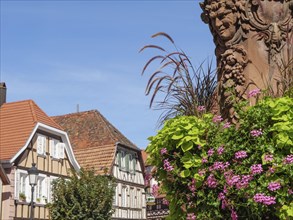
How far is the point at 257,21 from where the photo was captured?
17.7 ft

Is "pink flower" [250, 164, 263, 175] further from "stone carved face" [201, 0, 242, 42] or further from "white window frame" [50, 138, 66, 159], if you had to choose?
"white window frame" [50, 138, 66, 159]

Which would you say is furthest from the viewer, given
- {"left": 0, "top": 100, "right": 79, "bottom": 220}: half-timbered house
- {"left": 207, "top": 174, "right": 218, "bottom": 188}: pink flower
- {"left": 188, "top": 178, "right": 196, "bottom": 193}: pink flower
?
{"left": 0, "top": 100, "right": 79, "bottom": 220}: half-timbered house

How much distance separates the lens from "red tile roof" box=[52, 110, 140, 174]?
37406mm

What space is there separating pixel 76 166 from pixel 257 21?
28.7 meters

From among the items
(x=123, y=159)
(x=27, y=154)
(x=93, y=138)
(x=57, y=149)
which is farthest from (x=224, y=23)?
(x=93, y=138)

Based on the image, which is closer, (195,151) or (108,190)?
(195,151)

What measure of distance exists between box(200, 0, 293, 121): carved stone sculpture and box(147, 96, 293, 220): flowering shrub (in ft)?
2.63

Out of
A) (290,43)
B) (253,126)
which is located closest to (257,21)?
(290,43)

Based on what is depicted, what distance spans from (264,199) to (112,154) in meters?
33.3

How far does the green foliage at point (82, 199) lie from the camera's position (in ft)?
87.8

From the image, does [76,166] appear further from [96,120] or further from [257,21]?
[257,21]

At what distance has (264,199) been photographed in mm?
3951

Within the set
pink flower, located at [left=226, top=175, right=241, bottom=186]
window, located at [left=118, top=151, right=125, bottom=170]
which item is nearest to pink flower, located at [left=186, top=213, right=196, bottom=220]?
pink flower, located at [left=226, top=175, right=241, bottom=186]

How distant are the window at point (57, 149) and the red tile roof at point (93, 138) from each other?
4797 mm
